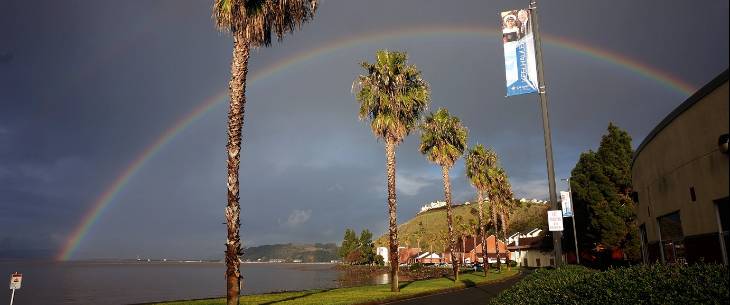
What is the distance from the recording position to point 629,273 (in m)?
7.86

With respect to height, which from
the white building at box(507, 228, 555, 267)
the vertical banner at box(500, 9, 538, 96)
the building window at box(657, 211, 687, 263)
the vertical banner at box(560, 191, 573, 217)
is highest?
the vertical banner at box(500, 9, 538, 96)

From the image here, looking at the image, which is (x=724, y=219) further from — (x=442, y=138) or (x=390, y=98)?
(x=442, y=138)

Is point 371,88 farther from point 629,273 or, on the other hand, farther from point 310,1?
point 629,273

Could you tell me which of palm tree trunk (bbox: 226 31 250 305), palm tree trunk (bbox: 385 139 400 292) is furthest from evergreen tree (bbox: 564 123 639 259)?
palm tree trunk (bbox: 226 31 250 305)

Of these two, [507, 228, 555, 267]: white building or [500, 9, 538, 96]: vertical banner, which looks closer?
[500, 9, 538, 96]: vertical banner

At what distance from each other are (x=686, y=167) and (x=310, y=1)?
1589 centimetres

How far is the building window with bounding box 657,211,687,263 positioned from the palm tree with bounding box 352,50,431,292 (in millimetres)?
19428

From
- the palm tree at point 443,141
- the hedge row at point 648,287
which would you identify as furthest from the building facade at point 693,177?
the palm tree at point 443,141

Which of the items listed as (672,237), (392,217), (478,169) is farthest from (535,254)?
(672,237)

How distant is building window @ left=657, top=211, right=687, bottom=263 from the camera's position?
14008 millimetres

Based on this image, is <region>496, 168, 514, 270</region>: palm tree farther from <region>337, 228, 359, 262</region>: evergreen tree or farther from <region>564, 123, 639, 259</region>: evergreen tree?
<region>337, 228, 359, 262</region>: evergreen tree

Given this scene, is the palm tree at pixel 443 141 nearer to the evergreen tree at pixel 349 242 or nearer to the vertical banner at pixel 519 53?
the vertical banner at pixel 519 53

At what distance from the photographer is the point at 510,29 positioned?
14047 mm

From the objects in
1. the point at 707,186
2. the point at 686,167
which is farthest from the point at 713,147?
the point at 686,167
